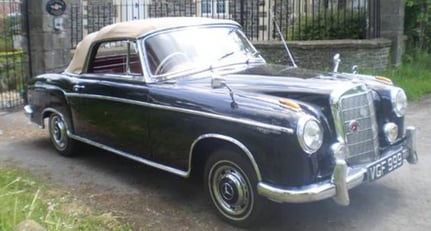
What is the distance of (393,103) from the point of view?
4.91 meters

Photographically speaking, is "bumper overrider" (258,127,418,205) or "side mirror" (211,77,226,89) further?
"side mirror" (211,77,226,89)

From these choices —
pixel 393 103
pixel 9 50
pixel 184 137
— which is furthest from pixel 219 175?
pixel 9 50

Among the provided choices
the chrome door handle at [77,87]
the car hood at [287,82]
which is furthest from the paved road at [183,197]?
the car hood at [287,82]

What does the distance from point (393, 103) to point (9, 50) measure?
31.2ft

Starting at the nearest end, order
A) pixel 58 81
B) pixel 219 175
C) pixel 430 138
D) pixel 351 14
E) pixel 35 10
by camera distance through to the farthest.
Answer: pixel 219 175
pixel 58 81
pixel 430 138
pixel 35 10
pixel 351 14

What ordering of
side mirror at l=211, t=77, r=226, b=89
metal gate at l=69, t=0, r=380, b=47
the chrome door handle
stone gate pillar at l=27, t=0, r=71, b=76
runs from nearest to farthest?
1. side mirror at l=211, t=77, r=226, b=89
2. the chrome door handle
3. stone gate pillar at l=27, t=0, r=71, b=76
4. metal gate at l=69, t=0, r=380, b=47

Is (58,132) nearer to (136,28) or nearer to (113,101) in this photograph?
(113,101)

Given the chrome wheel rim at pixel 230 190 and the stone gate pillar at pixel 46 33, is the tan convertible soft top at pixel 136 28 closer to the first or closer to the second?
the chrome wheel rim at pixel 230 190

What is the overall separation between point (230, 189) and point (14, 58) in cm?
775

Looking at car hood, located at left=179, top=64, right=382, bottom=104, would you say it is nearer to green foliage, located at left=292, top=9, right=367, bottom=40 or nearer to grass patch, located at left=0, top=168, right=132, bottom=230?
grass patch, located at left=0, top=168, right=132, bottom=230

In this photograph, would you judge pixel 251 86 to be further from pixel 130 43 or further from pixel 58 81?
pixel 58 81

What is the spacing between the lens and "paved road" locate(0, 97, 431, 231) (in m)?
4.62

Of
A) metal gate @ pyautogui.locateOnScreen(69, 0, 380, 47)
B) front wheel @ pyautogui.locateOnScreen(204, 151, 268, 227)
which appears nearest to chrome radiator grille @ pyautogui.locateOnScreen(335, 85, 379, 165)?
front wheel @ pyautogui.locateOnScreen(204, 151, 268, 227)

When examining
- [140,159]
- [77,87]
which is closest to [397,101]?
[140,159]
